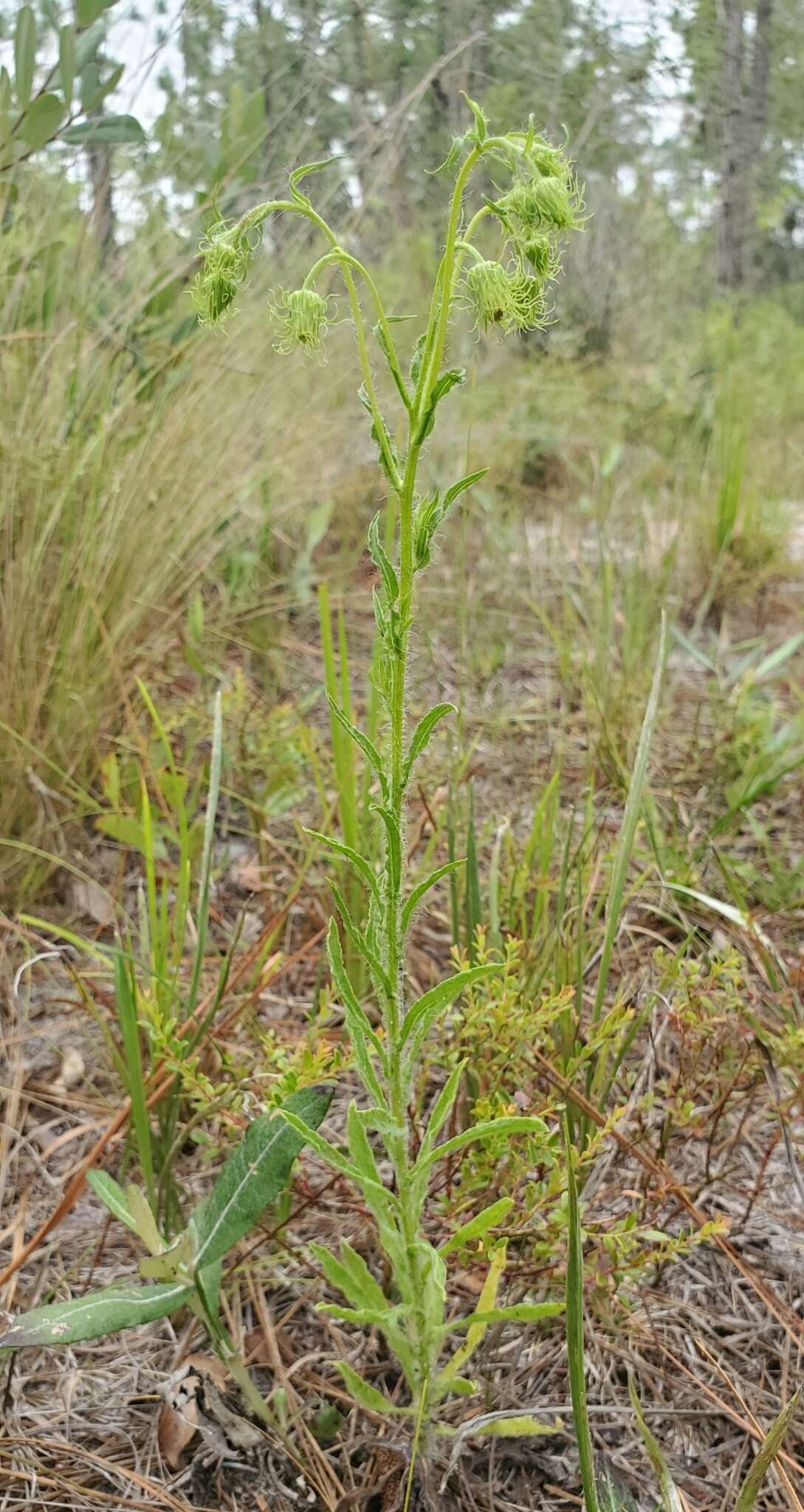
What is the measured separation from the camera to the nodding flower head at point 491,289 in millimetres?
639

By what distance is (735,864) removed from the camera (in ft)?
4.80

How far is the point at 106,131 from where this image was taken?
1607 millimetres

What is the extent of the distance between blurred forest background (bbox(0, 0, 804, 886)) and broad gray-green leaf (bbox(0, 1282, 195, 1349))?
0.67m

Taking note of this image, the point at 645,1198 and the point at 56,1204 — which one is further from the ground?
the point at 645,1198

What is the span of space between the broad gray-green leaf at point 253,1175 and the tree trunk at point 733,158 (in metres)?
4.44

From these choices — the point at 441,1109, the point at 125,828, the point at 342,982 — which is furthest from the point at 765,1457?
the point at 125,828

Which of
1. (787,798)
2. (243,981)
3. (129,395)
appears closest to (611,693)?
(787,798)

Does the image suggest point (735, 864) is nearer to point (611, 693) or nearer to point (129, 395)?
point (611, 693)

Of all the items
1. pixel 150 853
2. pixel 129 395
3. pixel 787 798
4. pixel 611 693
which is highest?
pixel 129 395

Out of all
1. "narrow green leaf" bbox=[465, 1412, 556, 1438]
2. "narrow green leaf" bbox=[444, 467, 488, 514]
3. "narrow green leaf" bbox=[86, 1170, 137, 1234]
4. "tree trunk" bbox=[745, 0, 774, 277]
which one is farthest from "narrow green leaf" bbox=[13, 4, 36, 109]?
"tree trunk" bbox=[745, 0, 774, 277]

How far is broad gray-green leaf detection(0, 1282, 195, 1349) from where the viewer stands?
760 mm

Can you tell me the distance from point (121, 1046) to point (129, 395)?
1267 millimetres

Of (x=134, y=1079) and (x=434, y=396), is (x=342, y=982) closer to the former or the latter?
(x=134, y=1079)

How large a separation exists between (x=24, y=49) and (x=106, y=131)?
0.17m
